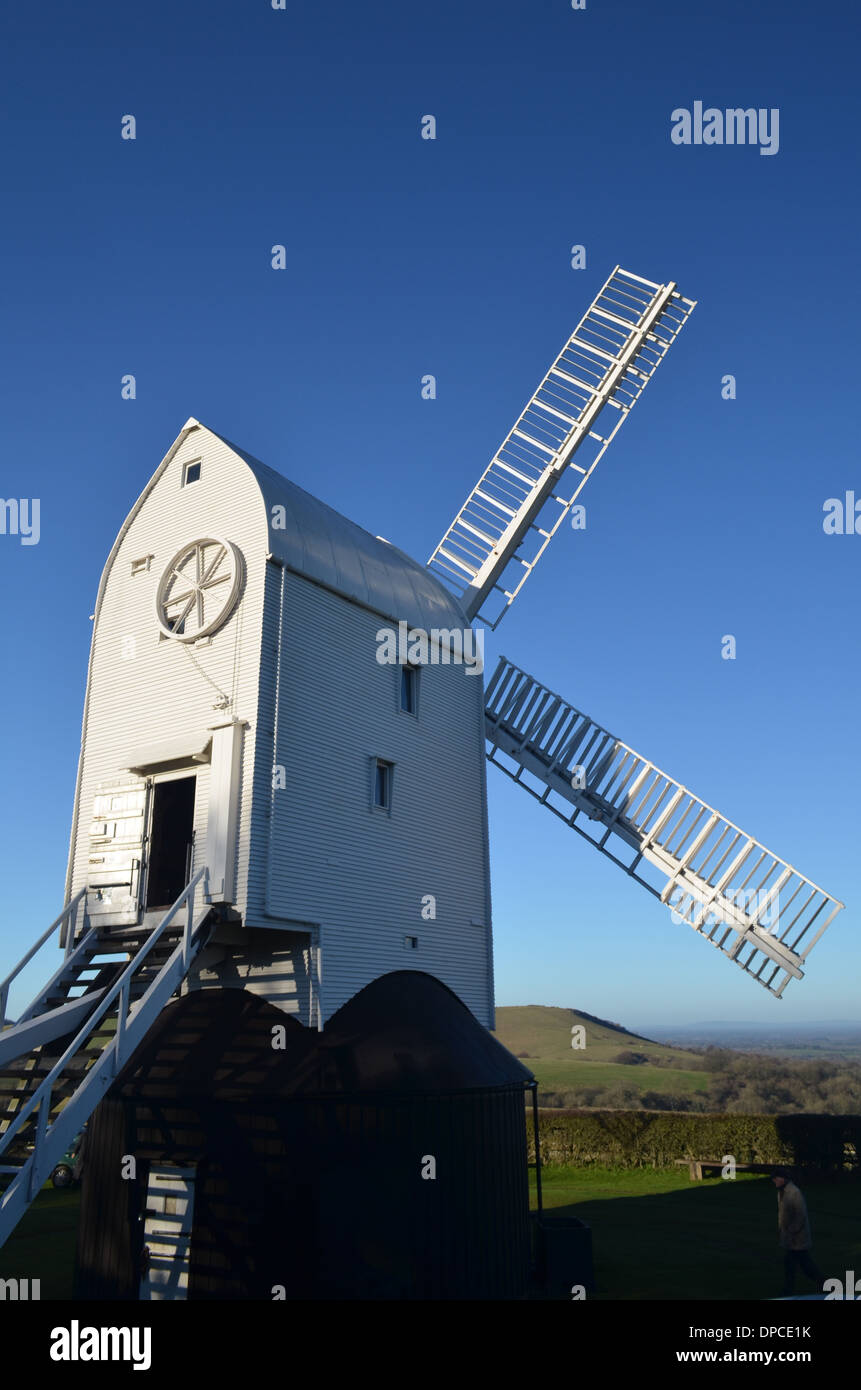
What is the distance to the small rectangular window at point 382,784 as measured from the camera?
1888 centimetres

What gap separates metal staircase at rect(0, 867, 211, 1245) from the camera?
1180cm

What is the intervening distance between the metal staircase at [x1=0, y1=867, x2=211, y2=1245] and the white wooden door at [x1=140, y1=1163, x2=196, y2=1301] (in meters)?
2.04

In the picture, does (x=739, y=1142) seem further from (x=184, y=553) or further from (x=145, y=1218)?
(x=184, y=553)

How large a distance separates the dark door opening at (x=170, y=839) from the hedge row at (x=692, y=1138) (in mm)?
18324

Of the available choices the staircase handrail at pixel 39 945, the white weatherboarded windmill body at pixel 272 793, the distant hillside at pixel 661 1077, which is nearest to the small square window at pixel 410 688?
the white weatherboarded windmill body at pixel 272 793

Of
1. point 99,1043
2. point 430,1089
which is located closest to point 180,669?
point 99,1043

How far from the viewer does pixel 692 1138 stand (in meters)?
31.4

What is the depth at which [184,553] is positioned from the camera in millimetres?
18828

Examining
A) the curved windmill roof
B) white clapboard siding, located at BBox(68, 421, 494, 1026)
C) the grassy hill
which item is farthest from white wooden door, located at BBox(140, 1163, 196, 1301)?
the grassy hill

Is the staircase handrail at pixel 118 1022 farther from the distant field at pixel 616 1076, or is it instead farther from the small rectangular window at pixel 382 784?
the distant field at pixel 616 1076

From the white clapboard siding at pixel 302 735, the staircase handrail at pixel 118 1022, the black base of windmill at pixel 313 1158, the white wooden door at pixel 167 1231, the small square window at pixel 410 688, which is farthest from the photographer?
the small square window at pixel 410 688

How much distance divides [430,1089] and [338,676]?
7.32 m

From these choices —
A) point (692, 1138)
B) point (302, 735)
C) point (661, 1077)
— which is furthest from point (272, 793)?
point (661, 1077)

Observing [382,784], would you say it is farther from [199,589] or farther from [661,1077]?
[661,1077]
